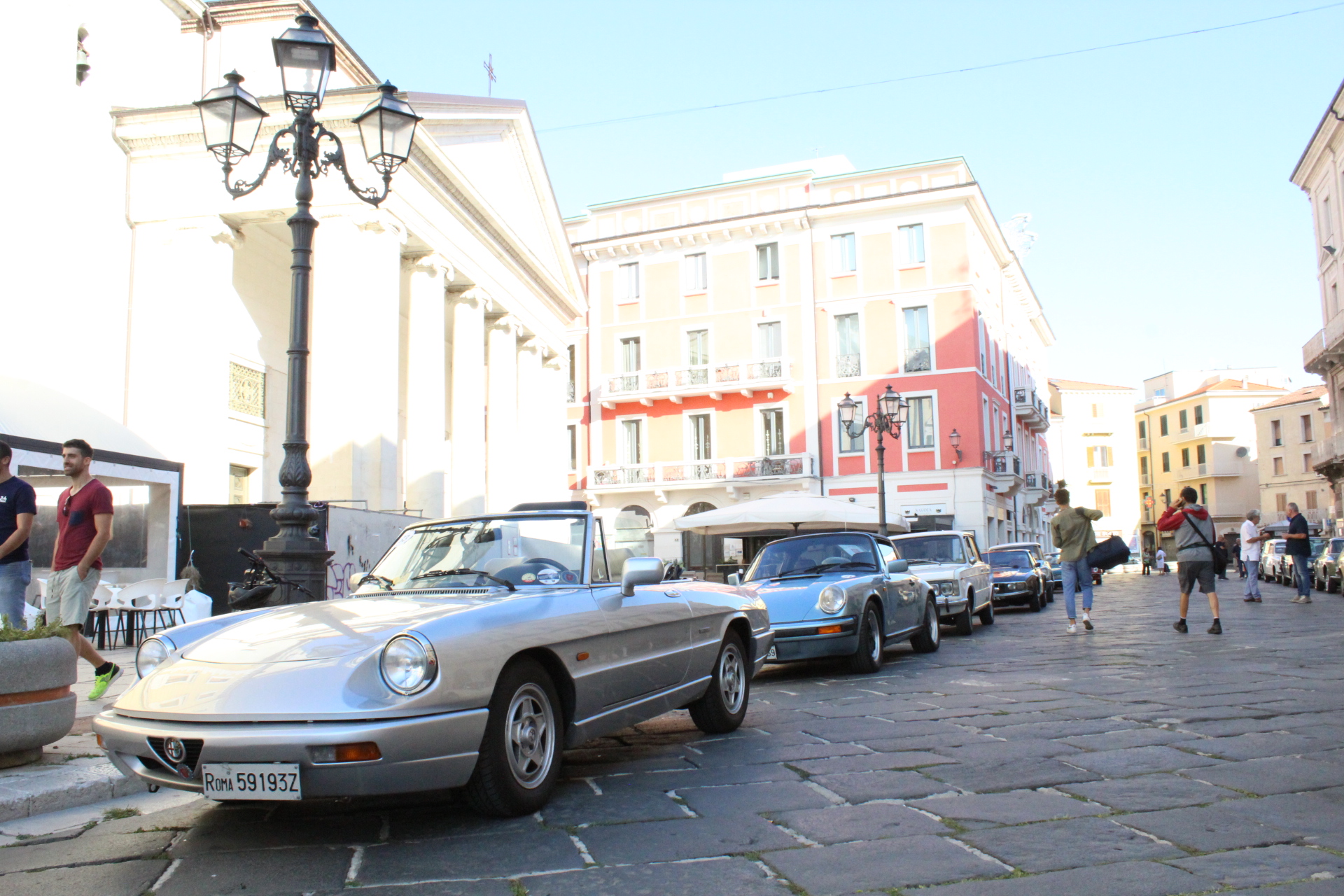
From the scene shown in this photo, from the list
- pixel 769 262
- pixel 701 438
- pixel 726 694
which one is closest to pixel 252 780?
pixel 726 694

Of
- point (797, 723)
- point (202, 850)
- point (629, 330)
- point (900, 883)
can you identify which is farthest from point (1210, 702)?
point (629, 330)

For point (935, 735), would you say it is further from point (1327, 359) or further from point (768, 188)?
point (1327, 359)

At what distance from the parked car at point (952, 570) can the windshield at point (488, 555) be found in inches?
339

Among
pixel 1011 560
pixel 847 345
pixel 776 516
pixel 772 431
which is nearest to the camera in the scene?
pixel 776 516

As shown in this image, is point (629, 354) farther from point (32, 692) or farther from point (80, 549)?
point (32, 692)

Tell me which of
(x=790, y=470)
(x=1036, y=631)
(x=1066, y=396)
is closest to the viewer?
(x=1036, y=631)

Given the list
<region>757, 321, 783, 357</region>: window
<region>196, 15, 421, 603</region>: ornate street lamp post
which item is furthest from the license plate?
<region>757, 321, 783, 357</region>: window

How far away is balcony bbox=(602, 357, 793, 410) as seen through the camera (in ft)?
121

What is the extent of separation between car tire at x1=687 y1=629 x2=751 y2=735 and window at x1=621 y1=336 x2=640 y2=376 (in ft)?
108

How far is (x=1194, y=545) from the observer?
11.8 m

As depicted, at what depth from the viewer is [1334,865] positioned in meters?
3.32

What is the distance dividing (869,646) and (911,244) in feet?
93.7

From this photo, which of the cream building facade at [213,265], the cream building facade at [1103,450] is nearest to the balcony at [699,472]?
the cream building facade at [213,265]

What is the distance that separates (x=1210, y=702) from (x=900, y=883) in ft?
14.3
